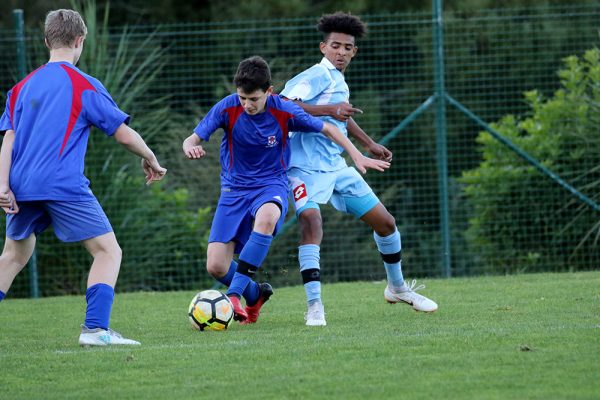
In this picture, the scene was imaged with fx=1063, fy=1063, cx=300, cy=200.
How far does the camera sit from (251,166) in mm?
7410

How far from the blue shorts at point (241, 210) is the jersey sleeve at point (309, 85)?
0.68m

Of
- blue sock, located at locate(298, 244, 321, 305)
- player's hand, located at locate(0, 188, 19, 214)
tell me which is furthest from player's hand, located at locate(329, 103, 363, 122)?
player's hand, located at locate(0, 188, 19, 214)

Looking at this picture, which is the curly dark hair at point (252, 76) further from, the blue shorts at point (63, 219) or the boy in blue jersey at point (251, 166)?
the blue shorts at point (63, 219)

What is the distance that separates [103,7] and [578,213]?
34.3 feet

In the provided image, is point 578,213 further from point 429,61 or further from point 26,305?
point 26,305

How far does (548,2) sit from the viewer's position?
19.2 m

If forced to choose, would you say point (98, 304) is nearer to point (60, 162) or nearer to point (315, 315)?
point (60, 162)

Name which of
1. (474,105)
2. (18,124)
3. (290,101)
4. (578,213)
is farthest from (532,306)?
(474,105)

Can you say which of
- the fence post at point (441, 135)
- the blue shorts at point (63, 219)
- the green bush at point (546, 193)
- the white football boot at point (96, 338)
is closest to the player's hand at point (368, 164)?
the blue shorts at point (63, 219)

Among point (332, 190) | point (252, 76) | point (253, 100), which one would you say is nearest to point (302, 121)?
point (253, 100)

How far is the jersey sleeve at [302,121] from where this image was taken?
720 centimetres

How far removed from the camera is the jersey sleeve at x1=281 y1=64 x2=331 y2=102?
7.57 metres

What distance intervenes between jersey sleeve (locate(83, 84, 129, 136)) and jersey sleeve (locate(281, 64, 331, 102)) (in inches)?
64.7

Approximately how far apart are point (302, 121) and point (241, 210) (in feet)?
2.53
